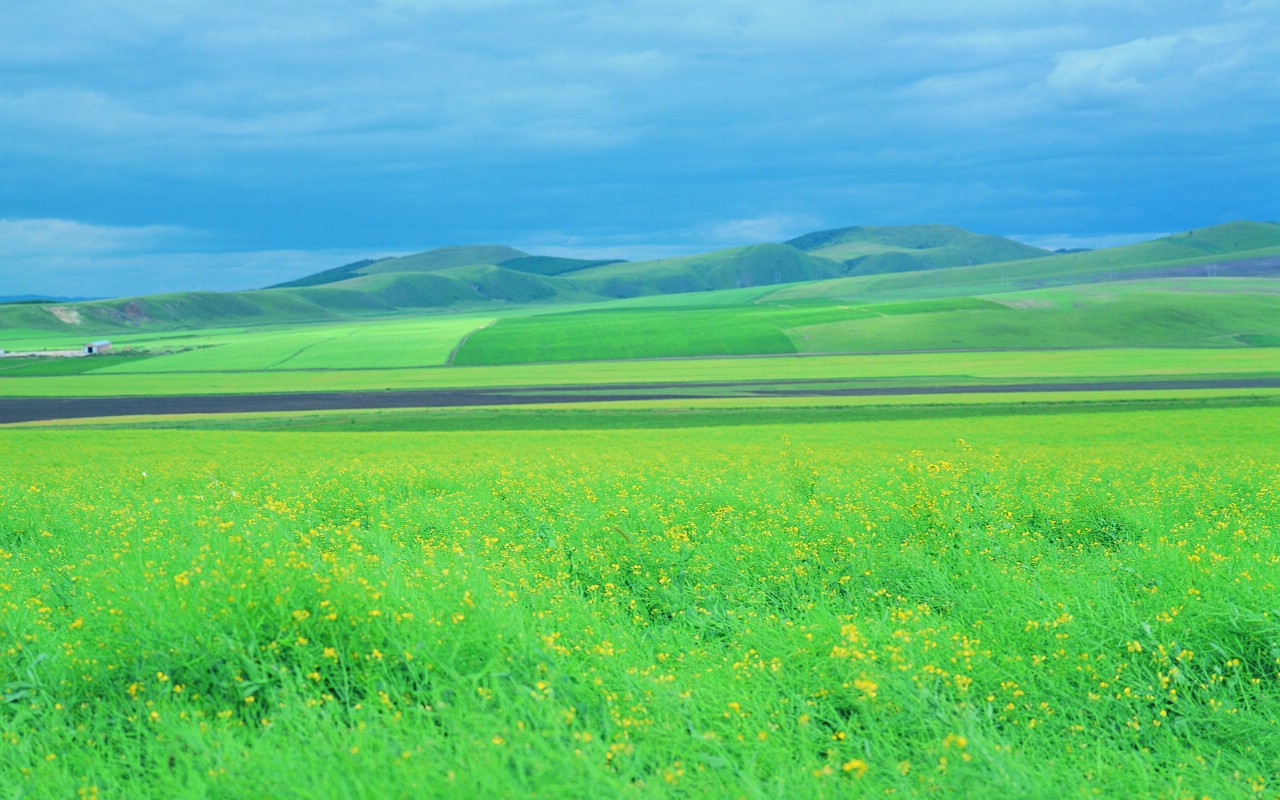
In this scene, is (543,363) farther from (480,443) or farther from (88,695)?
(88,695)

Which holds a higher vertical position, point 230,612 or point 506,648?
point 230,612

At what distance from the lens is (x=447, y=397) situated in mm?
71188

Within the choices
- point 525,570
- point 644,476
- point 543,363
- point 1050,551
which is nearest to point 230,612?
point 525,570

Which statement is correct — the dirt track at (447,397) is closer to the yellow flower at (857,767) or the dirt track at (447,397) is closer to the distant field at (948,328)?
the distant field at (948,328)

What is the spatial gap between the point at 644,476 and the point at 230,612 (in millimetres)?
12132

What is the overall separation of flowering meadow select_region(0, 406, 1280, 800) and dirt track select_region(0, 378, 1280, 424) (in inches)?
2094

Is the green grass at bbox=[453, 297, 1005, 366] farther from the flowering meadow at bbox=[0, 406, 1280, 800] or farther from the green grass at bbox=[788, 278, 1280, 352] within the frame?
the flowering meadow at bbox=[0, 406, 1280, 800]

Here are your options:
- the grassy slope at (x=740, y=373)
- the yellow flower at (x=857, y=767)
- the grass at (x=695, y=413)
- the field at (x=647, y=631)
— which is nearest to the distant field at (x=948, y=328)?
the grassy slope at (x=740, y=373)

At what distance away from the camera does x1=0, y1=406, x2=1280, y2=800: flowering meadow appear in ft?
19.9

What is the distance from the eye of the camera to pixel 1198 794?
6242 millimetres

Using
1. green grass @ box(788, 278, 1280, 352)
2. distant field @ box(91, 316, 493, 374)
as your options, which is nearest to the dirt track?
distant field @ box(91, 316, 493, 374)

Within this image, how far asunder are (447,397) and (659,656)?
2552 inches

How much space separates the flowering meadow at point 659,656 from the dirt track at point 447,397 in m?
53.2

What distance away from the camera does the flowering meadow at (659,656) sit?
6.07 meters
